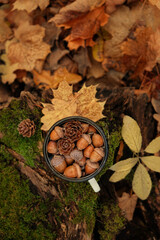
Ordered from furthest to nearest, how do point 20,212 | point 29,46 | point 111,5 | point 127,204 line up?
point 29,46 < point 111,5 < point 127,204 < point 20,212

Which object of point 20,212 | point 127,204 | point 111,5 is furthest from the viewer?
point 111,5

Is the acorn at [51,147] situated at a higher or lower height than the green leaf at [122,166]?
higher

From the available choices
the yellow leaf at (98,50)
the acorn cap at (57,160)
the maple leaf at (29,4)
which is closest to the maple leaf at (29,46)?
the maple leaf at (29,4)

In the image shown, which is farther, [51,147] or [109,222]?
[109,222]

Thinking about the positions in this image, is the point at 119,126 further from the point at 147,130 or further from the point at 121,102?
the point at 147,130

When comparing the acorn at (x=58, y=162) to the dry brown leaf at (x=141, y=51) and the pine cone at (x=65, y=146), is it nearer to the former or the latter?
the pine cone at (x=65, y=146)

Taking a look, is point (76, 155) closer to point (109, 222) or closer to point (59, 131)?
point (59, 131)

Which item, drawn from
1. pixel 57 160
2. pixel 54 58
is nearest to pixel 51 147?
pixel 57 160

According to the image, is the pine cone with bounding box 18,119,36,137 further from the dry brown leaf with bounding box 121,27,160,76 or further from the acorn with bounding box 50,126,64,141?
the dry brown leaf with bounding box 121,27,160,76
